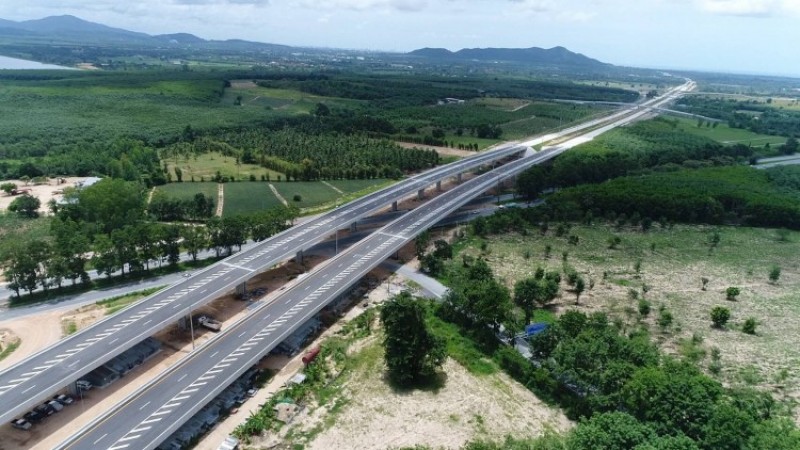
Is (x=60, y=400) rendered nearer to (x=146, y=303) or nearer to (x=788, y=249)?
(x=146, y=303)

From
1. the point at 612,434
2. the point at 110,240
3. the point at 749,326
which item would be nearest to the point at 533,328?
the point at 612,434

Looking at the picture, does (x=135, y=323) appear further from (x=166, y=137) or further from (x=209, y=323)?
(x=166, y=137)

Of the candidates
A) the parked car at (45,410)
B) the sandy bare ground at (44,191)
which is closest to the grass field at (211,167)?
the sandy bare ground at (44,191)

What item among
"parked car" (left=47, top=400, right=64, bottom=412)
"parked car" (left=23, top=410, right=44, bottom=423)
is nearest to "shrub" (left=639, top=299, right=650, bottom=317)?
"parked car" (left=47, top=400, right=64, bottom=412)

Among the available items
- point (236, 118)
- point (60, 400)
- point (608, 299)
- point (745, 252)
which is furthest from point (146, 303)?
point (236, 118)

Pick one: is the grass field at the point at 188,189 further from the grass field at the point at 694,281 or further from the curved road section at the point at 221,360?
the grass field at the point at 694,281

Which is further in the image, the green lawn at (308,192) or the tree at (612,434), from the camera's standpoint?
the green lawn at (308,192)
